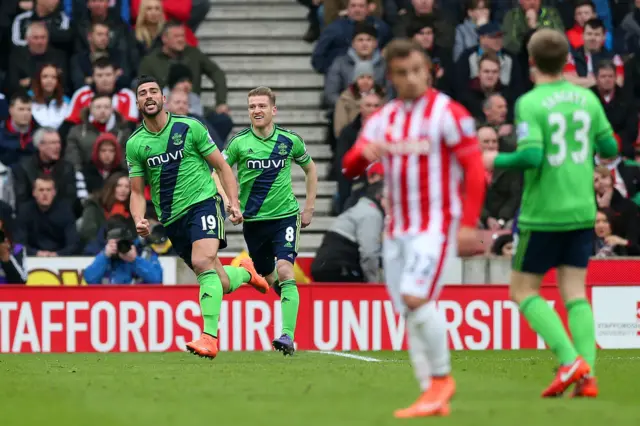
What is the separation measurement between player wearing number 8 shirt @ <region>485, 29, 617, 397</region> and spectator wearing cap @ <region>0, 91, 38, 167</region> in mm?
10625

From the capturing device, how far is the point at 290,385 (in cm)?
998

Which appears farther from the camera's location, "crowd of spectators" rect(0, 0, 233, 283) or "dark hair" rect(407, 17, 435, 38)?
"dark hair" rect(407, 17, 435, 38)

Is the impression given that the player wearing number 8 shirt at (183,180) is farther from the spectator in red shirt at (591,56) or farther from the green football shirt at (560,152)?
the spectator in red shirt at (591,56)

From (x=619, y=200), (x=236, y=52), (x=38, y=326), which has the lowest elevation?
(x=38, y=326)

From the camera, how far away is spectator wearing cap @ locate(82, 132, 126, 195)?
1812cm

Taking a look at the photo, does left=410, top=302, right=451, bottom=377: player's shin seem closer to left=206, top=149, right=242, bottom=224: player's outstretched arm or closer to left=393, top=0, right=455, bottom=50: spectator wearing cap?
left=206, top=149, right=242, bottom=224: player's outstretched arm

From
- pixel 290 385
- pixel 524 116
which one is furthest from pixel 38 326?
pixel 524 116

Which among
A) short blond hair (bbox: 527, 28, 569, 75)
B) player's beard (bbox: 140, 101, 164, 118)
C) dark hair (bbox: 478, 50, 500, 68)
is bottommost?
player's beard (bbox: 140, 101, 164, 118)

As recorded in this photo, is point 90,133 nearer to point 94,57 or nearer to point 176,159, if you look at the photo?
point 94,57

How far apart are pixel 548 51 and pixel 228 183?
4367 mm

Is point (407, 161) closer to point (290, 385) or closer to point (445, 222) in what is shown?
point (445, 222)

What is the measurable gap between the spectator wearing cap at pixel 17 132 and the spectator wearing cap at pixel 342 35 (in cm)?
400

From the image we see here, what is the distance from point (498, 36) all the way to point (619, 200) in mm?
3160

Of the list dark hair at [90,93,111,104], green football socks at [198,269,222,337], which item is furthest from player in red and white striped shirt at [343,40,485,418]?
dark hair at [90,93,111,104]
